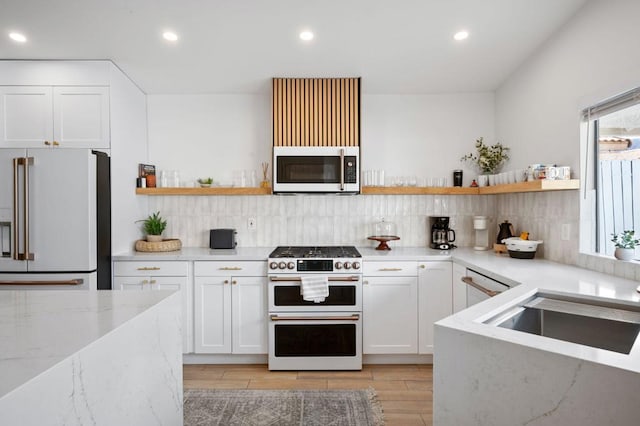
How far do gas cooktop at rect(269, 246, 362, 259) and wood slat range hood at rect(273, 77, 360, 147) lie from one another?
988 mm

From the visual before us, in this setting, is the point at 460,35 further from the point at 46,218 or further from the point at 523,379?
the point at 46,218

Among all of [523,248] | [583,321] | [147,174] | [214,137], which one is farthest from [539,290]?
[147,174]

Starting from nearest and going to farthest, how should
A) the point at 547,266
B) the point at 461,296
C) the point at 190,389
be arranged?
the point at 547,266
the point at 190,389
the point at 461,296

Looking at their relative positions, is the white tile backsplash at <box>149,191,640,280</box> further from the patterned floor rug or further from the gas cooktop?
the patterned floor rug

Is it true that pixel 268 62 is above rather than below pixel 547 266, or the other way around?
above

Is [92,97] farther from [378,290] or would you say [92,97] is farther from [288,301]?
[378,290]

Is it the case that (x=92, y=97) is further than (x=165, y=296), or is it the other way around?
(x=92, y=97)

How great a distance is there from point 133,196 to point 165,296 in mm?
2260

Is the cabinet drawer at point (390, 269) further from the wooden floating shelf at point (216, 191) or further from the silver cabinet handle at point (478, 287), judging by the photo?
the wooden floating shelf at point (216, 191)

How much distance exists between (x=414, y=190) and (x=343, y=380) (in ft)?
5.95

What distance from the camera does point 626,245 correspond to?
1939mm

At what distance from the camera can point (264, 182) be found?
3.44 metres

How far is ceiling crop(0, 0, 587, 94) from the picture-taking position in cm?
218

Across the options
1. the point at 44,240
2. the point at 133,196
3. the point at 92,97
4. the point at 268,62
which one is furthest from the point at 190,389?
the point at 268,62
